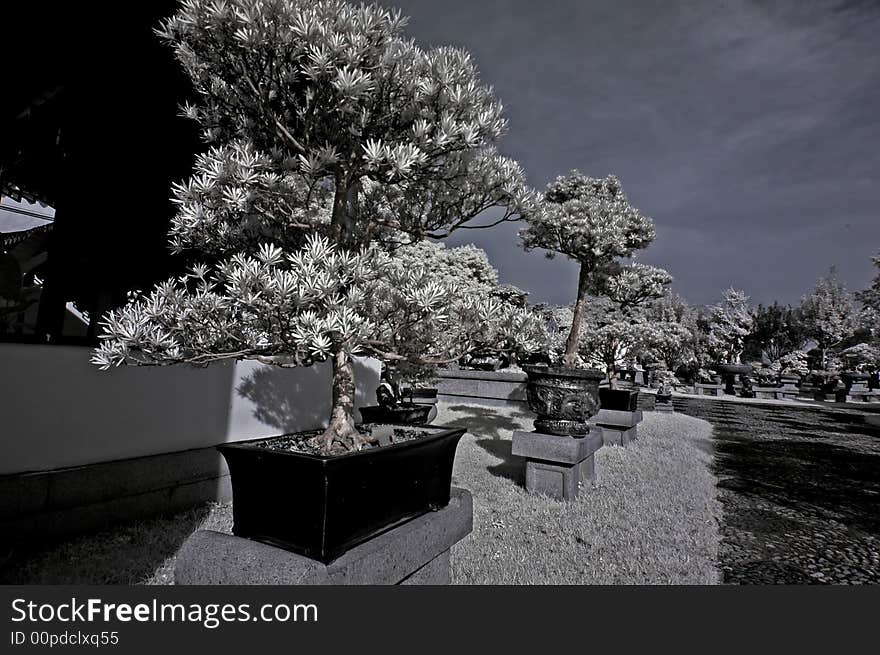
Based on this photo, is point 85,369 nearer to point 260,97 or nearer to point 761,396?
point 260,97

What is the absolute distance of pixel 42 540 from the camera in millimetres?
2975

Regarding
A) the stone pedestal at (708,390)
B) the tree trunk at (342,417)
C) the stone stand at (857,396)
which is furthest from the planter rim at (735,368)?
the tree trunk at (342,417)

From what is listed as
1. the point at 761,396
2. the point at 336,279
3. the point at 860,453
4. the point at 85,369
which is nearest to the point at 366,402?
the point at 85,369

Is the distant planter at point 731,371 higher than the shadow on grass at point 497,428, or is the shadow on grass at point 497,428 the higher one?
the distant planter at point 731,371

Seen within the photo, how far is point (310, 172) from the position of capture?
2.26 m

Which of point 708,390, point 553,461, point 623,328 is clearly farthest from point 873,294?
point 553,461

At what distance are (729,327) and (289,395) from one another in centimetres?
3858

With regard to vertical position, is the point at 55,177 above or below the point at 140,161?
below

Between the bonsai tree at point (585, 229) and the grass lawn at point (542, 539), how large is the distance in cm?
284

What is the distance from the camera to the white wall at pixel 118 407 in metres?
2.99

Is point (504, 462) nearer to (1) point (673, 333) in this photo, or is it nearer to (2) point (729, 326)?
(1) point (673, 333)

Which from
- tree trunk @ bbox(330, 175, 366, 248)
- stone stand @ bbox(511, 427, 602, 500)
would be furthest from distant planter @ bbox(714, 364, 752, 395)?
tree trunk @ bbox(330, 175, 366, 248)

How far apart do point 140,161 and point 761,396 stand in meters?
29.2

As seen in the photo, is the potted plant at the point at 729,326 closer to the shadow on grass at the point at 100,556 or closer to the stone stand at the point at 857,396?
the stone stand at the point at 857,396
